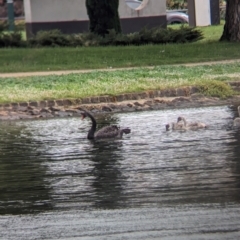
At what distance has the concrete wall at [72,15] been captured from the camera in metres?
41.8

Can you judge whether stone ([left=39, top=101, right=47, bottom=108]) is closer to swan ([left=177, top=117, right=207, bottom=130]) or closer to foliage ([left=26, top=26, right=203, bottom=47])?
swan ([left=177, top=117, right=207, bottom=130])

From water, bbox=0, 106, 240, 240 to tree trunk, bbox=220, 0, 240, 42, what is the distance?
48.9 feet

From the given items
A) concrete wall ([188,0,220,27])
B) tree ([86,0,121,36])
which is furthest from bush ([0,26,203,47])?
concrete wall ([188,0,220,27])

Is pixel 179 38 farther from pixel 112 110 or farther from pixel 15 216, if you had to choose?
pixel 15 216

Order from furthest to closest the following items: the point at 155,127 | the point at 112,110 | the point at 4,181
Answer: the point at 112,110 → the point at 155,127 → the point at 4,181

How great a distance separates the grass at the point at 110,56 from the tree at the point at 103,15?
3664 mm

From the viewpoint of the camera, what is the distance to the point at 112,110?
20.3m

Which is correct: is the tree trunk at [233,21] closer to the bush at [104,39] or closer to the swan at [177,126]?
the bush at [104,39]

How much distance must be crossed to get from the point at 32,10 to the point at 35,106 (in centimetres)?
2168

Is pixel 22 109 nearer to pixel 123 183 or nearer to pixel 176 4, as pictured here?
pixel 123 183

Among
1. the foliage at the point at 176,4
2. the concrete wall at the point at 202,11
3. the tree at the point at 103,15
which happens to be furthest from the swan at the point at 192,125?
the foliage at the point at 176,4

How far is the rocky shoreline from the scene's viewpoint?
20000mm

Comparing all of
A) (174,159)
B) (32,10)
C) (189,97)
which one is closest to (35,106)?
(189,97)

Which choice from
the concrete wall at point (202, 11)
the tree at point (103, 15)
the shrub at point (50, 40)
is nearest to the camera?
the shrub at point (50, 40)
